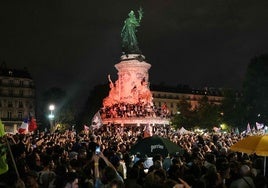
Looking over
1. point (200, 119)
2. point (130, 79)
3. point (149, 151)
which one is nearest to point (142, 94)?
point (130, 79)

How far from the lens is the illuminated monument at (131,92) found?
5862 cm

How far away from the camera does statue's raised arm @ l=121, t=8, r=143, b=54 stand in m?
67.5

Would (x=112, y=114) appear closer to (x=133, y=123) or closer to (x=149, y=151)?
(x=133, y=123)

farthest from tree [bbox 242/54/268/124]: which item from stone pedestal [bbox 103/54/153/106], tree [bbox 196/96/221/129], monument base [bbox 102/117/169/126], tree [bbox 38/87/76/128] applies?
tree [bbox 38/87/76/128]

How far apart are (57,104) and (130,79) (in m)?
50.8

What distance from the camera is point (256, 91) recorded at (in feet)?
223

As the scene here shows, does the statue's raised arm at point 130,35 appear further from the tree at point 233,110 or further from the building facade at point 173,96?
the building facade at point 173,96

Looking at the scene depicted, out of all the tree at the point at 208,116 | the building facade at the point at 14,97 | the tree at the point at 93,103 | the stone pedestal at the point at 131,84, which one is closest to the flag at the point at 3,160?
the stone pedestal at the point at 131,84

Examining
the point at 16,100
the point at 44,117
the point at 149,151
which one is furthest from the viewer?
the point at 44,117

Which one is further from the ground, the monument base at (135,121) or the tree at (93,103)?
the tree at (93,103)

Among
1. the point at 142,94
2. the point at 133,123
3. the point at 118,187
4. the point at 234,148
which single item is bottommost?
the point at 118,187

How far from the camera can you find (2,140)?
9.73 m

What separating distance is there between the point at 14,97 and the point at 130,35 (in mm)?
48036

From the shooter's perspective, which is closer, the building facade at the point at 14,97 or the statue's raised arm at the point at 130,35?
the statue's raised arm at the point at 130,35
